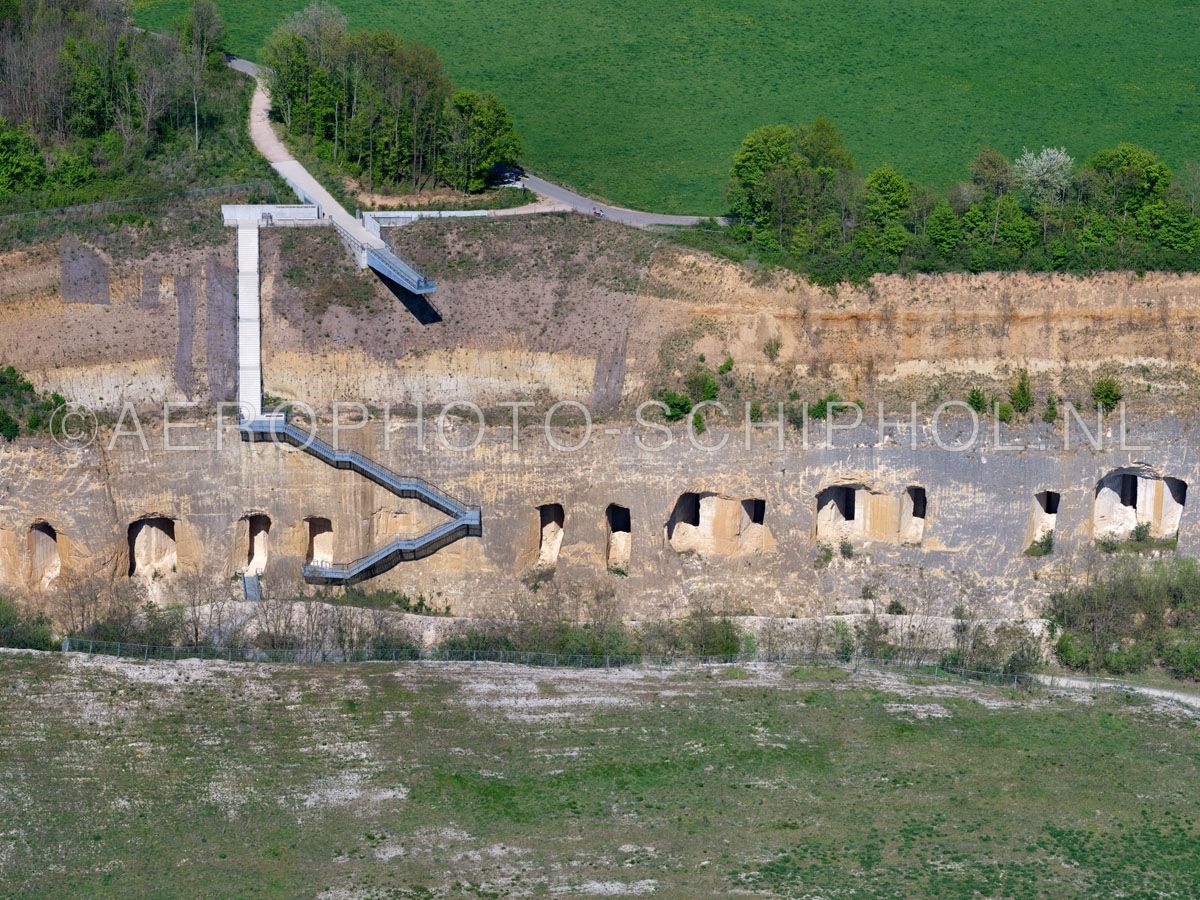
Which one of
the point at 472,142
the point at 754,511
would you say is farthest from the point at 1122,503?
the point at 472,142

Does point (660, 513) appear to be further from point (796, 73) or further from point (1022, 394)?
point (796, 73)

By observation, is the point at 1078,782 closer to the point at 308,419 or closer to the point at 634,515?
the point at 634,515

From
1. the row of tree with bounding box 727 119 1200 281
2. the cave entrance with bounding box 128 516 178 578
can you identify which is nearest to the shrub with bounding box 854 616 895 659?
the row of tree with bounding box 727 119 1200 281

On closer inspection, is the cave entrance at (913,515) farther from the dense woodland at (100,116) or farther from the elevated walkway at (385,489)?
the dense woodland at (100,116)

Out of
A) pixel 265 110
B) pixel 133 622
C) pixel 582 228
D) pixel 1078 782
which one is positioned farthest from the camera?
pixel 265 110

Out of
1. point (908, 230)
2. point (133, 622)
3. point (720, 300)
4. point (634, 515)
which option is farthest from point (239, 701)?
point (908, 230)
